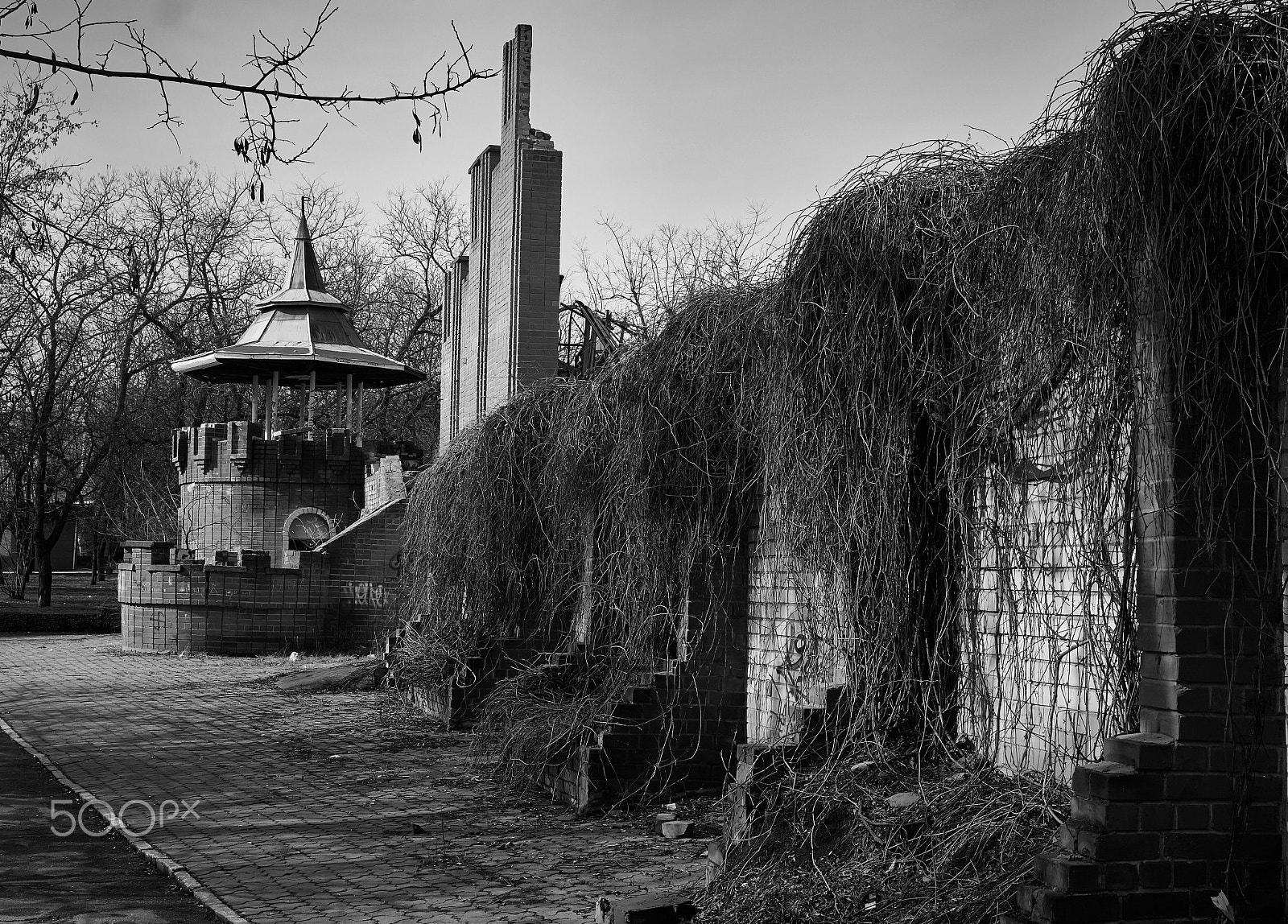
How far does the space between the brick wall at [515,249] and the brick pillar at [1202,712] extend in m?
11.2

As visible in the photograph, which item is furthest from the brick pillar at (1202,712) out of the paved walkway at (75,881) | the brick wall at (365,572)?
the brick wall at (365,572)

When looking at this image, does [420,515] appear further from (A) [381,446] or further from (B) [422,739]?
(A) [381,446]

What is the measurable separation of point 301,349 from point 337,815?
21.6 metres

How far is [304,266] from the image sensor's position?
3139cm

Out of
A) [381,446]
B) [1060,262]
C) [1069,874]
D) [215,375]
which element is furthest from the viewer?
[215,375]

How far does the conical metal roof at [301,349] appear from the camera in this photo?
28.3 m

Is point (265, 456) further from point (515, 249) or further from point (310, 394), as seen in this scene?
point (515, 249)

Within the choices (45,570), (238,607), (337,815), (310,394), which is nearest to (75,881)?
(337,815)

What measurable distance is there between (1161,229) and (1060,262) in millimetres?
487

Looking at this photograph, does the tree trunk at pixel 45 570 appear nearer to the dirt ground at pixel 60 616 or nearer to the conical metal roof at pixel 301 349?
the dirt ground at pixel 60 616

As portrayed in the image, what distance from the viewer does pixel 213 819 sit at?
8273mm

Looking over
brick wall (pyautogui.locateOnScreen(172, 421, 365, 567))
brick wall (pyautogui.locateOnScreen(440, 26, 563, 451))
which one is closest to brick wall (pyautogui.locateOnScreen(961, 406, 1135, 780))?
brick wall (pyautogui.locateOnScreen(440, 26, 563, 451))

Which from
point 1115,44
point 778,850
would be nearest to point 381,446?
point 778,850
